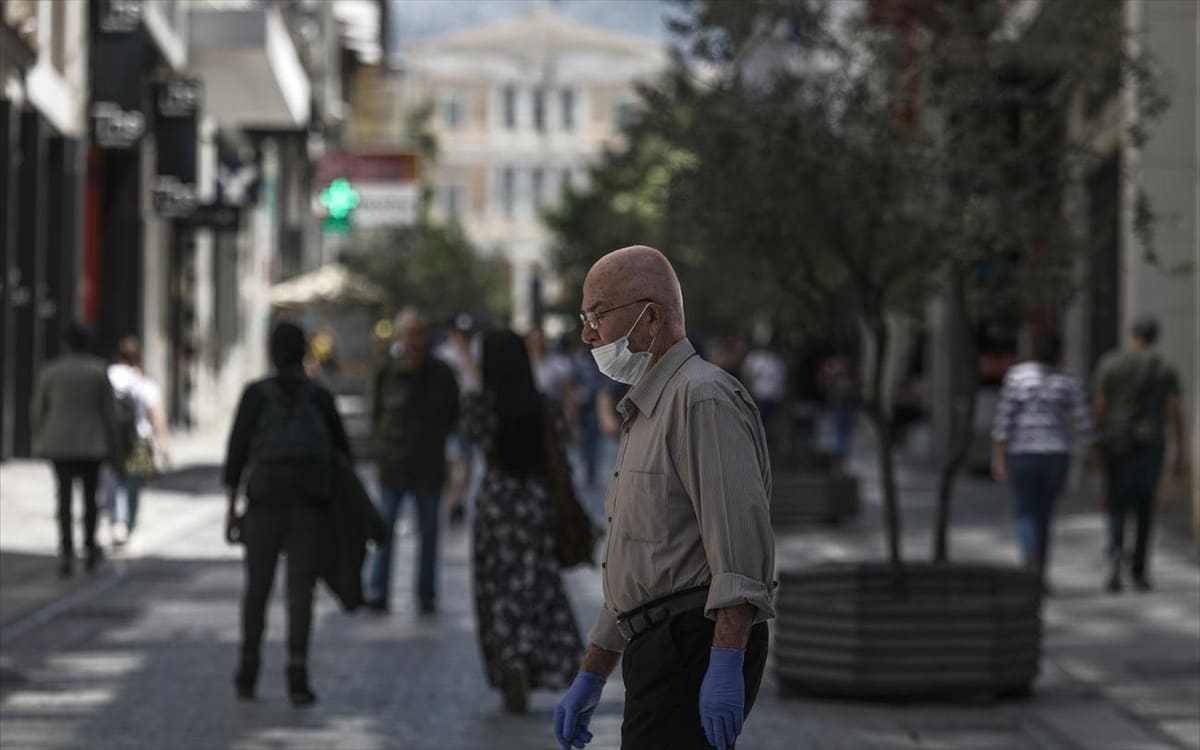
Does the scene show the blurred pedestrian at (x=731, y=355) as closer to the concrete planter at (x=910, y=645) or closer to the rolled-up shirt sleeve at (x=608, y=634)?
the concrete planter at (x=910, y=645)

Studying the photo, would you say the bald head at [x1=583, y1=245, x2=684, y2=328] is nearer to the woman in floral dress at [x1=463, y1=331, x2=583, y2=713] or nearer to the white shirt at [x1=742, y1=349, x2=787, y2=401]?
the woman in floral dress at [x1=463, y1=331, x2=583, y2=713]

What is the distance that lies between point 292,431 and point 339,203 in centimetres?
2539

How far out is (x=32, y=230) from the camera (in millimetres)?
25203

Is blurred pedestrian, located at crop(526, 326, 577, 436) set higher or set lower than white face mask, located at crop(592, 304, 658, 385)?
lower

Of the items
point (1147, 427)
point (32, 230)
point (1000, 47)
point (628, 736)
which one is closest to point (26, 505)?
point (32, 230)

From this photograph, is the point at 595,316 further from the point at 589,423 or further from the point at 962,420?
the point at 589,423

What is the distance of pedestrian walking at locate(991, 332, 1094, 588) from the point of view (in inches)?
571

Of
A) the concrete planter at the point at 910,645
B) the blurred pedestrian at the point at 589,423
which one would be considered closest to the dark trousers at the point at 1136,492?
the concrete planter at the point at 910,645

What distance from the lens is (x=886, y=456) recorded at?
11.3m

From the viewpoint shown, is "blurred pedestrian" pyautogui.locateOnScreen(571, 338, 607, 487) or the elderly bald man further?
"blurred pedestrian" pyautogui.locateOnScreen(571, 338, 607, 487)

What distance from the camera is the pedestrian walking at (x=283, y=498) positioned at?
33.5 feet

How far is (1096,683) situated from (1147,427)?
4232 mm

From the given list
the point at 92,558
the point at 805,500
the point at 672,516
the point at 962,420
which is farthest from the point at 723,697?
the point at 805,500

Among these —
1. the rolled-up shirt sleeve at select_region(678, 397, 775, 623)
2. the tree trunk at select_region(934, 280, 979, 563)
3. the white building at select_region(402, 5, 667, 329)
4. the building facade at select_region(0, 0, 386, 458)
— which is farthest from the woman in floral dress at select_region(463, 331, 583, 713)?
the white building at select_region(402, 5, 667, 329)
